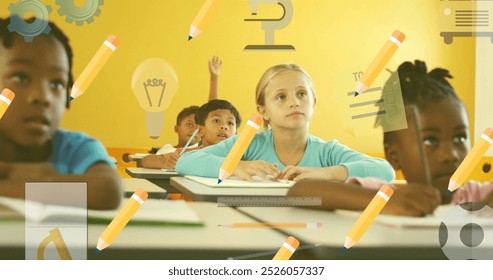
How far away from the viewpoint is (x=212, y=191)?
779 mm

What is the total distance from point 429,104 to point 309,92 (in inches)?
6.1

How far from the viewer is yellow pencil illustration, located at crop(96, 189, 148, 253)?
745mm

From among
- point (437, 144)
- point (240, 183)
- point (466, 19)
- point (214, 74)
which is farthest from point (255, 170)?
point (466, 19)

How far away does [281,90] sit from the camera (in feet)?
2.66

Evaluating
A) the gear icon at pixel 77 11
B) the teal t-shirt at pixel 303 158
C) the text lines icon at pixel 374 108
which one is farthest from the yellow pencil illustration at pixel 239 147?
the gear icon at pixel 77 11

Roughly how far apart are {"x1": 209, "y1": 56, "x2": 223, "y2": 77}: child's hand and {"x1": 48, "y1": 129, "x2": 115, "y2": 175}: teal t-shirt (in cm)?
17

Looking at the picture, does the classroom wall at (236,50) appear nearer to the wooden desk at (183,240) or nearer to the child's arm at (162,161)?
the child's arm at (162,161)

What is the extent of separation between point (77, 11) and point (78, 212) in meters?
0.25

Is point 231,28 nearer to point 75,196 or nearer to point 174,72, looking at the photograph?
point 174,72

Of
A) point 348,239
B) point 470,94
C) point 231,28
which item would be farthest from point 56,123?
point 470,94

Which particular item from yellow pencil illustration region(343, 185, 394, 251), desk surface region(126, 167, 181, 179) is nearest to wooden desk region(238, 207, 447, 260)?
yellow pencil illustration region(343, 185, 394, 251)

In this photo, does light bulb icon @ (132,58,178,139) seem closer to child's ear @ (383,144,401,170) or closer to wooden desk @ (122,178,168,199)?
wooden desk @ (122,178,168,199)

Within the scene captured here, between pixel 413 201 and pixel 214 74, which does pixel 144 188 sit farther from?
pixel 413 201

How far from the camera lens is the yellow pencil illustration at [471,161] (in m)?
0.82
